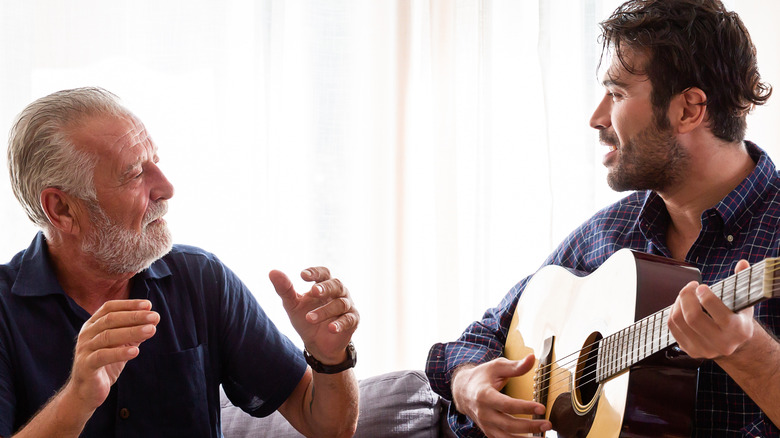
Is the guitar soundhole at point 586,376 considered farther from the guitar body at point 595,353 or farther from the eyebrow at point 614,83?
the eyebrow at point 614,83

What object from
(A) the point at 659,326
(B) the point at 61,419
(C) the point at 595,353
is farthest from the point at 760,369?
(B) the point at 61,419

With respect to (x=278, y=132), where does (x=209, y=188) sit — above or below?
below

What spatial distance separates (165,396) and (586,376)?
0.92m

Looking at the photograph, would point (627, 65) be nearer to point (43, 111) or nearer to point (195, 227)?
point (43, 111)

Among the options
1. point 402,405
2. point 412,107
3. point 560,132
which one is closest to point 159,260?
point 402,405

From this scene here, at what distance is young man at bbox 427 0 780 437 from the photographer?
1434mm

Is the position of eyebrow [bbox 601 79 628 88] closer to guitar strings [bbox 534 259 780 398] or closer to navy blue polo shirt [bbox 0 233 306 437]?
guitar strings [bbox 534 259 780 398]

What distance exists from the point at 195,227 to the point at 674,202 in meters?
1.71

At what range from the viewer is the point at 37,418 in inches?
55.2

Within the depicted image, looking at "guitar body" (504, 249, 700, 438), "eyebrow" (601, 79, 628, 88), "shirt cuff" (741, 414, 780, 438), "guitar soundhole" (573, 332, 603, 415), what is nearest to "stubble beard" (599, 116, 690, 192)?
"eyebrow" (601, 79, 628, 88)

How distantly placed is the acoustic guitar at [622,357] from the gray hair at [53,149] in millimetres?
1087

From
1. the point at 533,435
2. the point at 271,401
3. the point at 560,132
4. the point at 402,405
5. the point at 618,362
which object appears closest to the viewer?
the point at 618,362

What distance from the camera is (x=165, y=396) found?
1.65m

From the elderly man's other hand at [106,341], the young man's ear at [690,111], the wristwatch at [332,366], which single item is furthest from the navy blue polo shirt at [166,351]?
the young man's ear at [690,111]
